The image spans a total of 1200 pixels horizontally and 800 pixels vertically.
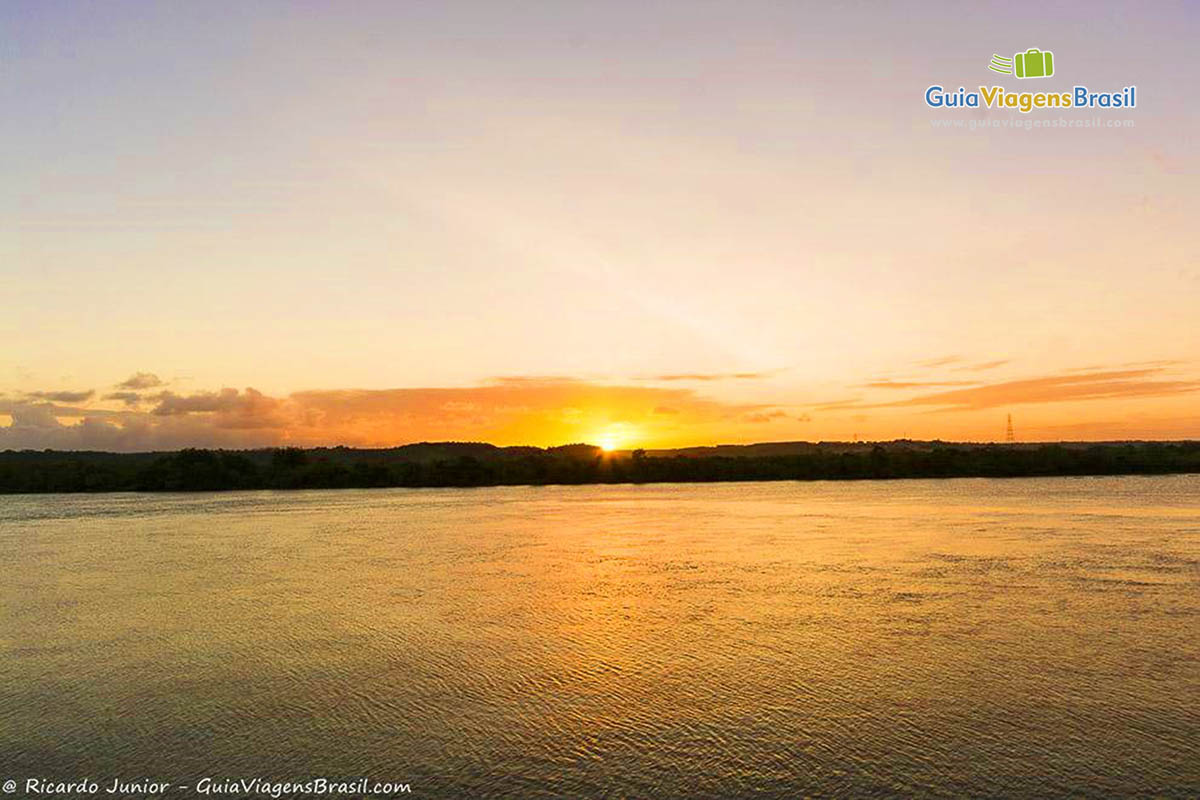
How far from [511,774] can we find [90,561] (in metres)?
22.6

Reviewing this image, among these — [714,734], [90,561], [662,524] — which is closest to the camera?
[714,734]

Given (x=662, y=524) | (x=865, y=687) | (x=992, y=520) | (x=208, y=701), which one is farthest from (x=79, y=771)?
(x=992, y=520)

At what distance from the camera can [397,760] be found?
8.19 metres

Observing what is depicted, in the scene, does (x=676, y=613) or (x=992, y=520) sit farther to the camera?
(x=992, y=520)

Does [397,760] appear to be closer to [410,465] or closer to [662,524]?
[662,524]

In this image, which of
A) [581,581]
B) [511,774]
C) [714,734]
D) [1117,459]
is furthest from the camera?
[1117,459]

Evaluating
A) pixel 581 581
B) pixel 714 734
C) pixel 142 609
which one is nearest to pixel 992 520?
pixel 581 581

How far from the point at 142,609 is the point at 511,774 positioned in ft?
40.8

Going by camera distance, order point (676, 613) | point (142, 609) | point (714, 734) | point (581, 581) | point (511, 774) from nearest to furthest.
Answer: point (511, 774) < point (714, 734) < point (676, 613) < point (142, 609) < point (581, 581)

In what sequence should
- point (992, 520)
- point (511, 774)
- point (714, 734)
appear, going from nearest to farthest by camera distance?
point (511, 774) → point (714, 734) → point (992, 520)

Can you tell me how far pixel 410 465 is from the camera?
82625 mm

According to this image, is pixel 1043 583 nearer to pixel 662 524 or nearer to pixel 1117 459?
pixel 662 524

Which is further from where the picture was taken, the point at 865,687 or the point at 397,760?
the point at 865,687

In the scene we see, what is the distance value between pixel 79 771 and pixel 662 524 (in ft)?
93.0
